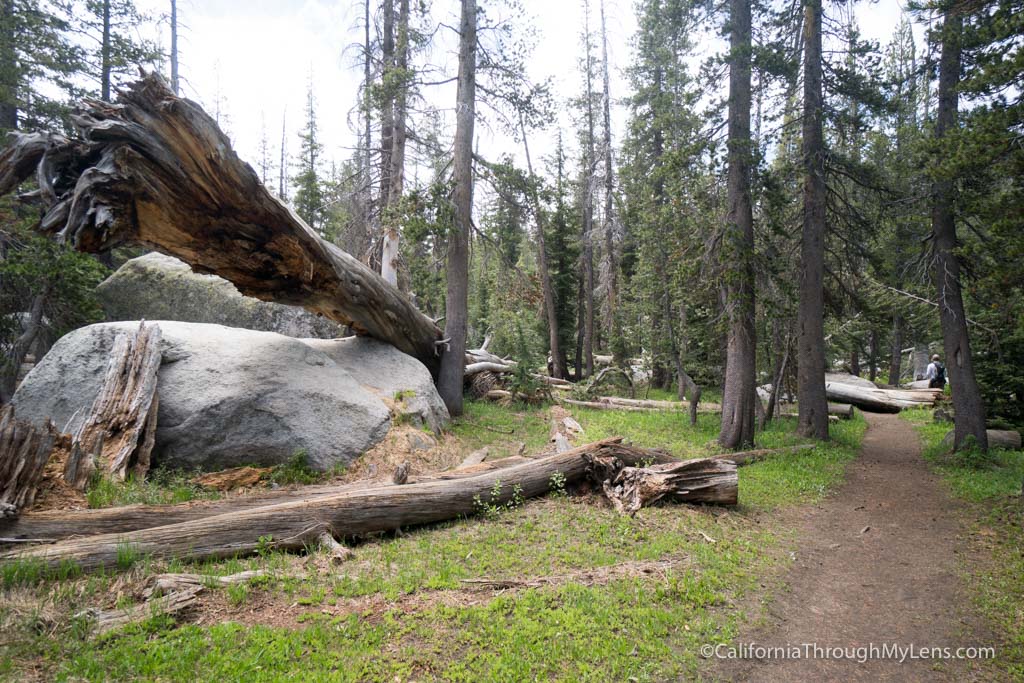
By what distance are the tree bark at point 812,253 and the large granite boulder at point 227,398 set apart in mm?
11416

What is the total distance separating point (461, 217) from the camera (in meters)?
12.1

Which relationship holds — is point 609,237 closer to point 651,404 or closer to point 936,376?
point 651,404

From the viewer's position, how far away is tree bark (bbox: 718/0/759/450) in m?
11.4

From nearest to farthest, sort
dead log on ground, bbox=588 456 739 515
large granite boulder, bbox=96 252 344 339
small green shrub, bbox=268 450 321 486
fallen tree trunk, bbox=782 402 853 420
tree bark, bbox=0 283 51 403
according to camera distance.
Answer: small green shrub, bbox=268 450 321 486 < dead log on ground, bbox=588 456 739 515 < tree bark, bbox=0 283 51 403 < large granite boulder, bbox=96 252 344 339 < fallen tree trunk, bbox=782 402 853 420

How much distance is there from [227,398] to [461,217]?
22.5 feet

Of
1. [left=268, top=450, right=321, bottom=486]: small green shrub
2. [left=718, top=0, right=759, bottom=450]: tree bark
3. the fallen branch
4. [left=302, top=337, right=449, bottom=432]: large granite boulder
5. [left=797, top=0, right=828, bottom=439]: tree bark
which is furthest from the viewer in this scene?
[left=797, top=0, right=828, bottom=439]: tree bark

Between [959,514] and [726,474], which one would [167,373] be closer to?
[726,474]

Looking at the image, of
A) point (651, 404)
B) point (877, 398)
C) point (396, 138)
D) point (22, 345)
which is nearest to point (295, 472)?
point (22, 345)

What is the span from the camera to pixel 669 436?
13.5 meters

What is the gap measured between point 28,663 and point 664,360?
781 inches

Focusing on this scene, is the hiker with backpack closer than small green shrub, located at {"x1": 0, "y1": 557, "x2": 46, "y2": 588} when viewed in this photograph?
No

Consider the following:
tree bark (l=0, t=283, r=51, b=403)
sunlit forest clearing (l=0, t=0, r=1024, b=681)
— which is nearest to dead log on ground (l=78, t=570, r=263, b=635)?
sunlit forest clearing (l=0, t=0, r=1024, b=681)

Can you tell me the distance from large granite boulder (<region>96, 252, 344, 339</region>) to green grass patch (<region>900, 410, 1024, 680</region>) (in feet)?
45.8

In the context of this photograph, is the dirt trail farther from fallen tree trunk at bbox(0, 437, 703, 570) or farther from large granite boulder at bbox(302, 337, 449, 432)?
large granite boulder at bbox(302, 337, 449, 432)
